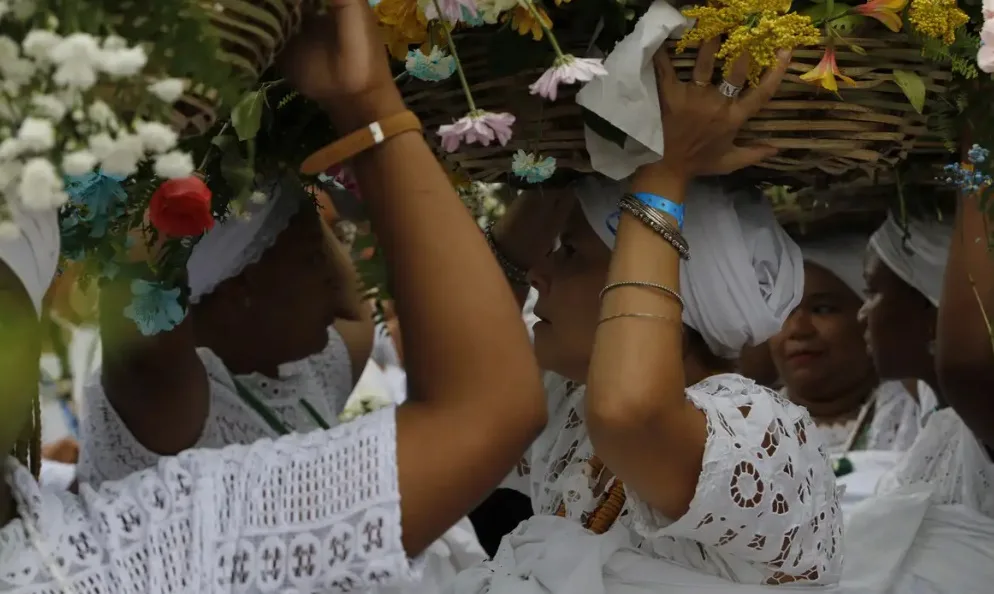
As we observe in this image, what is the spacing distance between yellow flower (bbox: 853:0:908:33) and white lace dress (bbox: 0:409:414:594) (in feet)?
2.47

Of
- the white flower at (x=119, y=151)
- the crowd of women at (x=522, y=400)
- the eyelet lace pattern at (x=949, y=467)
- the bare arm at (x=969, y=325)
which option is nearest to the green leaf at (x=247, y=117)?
the crowd of women at (x=522, y=400)

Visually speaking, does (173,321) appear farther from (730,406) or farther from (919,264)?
(919,264)

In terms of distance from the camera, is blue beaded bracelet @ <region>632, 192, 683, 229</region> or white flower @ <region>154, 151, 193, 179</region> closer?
white flower @ <region>154, 151, 193, 179</region>

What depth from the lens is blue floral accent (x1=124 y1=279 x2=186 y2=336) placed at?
4.97 ft

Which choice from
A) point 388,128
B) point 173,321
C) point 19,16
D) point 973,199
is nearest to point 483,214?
Result: point 173,321

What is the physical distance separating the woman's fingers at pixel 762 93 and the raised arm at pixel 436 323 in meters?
0.46

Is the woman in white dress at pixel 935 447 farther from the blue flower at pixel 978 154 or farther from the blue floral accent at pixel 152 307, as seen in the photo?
the blue floral accent at pixel 152 307

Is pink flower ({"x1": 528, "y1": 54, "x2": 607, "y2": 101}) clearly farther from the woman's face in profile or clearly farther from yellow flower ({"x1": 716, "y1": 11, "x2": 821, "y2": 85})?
the woman's face in profile

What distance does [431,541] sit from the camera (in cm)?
106

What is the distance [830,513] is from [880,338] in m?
1.06

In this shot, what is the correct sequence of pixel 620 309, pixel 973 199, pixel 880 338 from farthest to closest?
pixel 880 338
pixel 973 199
pixel 620 309

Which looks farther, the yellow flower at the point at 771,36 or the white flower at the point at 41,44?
the yellow flower at the point at 771,36

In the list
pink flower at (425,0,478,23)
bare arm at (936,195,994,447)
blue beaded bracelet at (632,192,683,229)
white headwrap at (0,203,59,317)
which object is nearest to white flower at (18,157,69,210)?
white headwrap at (0,203,59,317)

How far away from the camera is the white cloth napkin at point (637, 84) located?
1.33 metres
